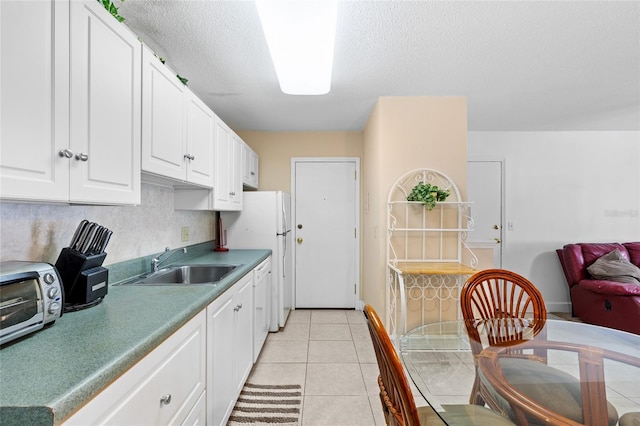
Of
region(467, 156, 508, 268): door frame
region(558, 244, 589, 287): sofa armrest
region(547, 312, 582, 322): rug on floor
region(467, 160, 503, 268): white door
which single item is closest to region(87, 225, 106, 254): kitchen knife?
region(467, 160, 503, 268): white door

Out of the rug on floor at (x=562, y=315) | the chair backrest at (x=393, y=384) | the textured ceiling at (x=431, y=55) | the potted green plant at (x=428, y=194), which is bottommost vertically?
the rug on floor at (x=562, y=315)

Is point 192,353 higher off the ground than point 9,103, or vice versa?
point 9,103

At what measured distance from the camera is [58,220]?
4.32 feet

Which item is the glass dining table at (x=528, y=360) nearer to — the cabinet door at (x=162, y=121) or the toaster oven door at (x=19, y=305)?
the toaster oven door at (x=19, y=305)

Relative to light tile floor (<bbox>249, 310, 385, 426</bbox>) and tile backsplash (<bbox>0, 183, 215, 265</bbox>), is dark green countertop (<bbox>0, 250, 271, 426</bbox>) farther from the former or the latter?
light tile floor (<bbox>249, 310, 385, 426</bbox>)

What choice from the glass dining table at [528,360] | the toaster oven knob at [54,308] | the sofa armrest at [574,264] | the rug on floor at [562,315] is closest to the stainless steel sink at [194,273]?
the toaster oven knob at [54,308]

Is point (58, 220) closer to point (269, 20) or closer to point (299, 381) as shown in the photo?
point (269, 20)

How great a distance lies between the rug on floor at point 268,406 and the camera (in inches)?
72.0

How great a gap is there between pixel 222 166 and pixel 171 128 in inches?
32.9

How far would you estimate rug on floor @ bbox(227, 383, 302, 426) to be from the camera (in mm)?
1829

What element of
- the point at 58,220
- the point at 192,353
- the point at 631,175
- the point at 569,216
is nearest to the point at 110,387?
the point at 192,353

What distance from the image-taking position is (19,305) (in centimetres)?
85

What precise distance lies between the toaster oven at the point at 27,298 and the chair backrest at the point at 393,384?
1018mm

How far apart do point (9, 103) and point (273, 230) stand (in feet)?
8.10
